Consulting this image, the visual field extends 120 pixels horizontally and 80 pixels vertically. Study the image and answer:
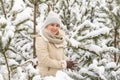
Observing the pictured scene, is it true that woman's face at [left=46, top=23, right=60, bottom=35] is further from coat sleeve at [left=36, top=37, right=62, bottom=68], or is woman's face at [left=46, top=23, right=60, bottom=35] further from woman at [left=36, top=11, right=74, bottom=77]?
coat sleeve at [left=36, top=37, right=62, bottom=68]

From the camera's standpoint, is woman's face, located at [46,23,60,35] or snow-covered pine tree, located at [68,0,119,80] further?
woman's face, located at [46,23,60,35]

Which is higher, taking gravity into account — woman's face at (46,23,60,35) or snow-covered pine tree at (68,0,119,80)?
woman's face at (46,23,60,35)

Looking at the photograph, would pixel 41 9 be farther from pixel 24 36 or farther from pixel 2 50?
pixel 2 50

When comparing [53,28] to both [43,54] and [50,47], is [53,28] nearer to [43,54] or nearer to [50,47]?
[50,47]

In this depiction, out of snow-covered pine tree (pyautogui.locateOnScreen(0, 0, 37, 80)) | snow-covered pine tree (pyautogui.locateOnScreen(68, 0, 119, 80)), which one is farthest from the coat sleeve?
snow-covered pine tree (pyautogui.locateOnScreen(68, 0, 119, 80))

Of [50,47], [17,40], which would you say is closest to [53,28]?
[50,47]

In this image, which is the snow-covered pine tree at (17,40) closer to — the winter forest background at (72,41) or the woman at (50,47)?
the winter forest background at (72,41)

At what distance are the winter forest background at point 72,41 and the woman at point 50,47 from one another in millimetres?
106

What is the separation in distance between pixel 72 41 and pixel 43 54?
0.39 meters

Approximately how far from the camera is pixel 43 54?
11.5ft

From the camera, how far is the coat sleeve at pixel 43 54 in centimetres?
350

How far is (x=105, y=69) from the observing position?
204 cm

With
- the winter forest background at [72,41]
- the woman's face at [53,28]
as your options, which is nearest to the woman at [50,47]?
the woman's face at [53,28]

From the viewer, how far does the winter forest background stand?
2.05m
